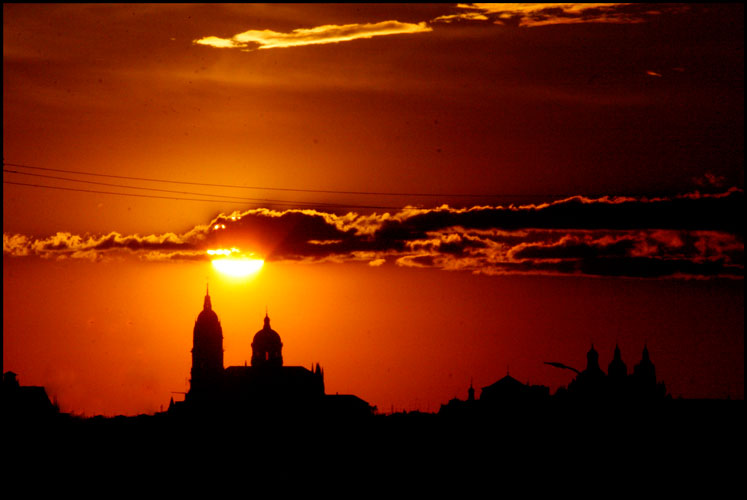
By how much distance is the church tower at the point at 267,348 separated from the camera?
623ft

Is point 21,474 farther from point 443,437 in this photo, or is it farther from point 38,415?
point 443,437

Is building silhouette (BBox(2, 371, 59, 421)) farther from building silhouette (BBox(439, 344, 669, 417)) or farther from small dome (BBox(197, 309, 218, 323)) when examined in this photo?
building silhouette (BBox(439, 344, 669, 417))

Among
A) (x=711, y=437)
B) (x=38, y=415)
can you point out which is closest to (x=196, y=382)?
(x=38, y=415)

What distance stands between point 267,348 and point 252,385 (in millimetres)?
9121

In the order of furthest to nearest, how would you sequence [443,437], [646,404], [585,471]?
[646,404], [443,437], [585,471]

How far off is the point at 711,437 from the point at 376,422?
7042 centimetres

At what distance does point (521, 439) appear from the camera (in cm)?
12762

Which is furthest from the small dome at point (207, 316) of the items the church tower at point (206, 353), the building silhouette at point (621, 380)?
the building silhouette at point (621, 380)

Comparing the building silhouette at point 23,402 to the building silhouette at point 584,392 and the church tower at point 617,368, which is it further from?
the church tower at point 617,368

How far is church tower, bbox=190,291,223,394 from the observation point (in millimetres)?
181500

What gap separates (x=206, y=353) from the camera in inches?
7185

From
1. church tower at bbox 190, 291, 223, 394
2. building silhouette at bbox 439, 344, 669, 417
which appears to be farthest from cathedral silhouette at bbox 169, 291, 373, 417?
building silhouette at bbox 439, 344, 669, 417

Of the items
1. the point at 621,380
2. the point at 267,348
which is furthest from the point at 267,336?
the point at 621,380

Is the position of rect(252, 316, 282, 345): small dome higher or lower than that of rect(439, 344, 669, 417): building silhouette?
higher
